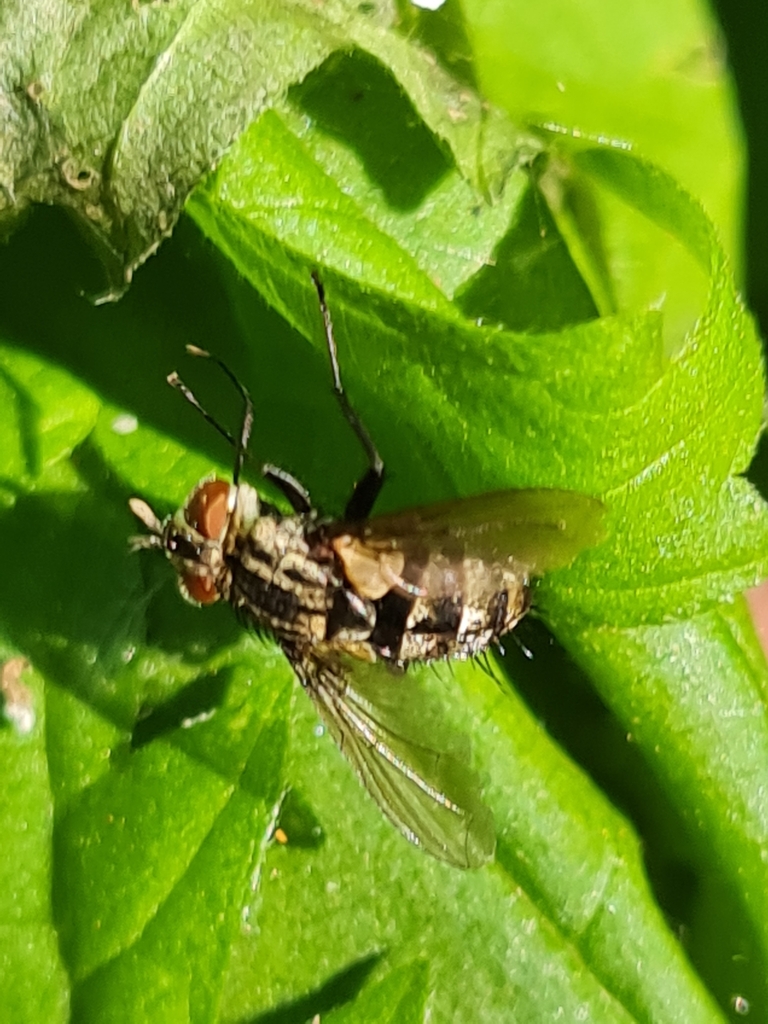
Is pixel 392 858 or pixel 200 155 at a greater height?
pixel 200 155

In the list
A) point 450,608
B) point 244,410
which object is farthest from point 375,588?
point 244,410

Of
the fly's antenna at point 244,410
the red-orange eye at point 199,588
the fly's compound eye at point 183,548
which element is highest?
the fly's antenna at point 244,410

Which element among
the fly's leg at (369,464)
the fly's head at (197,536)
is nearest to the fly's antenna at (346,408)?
the fly's leg at (369,464)

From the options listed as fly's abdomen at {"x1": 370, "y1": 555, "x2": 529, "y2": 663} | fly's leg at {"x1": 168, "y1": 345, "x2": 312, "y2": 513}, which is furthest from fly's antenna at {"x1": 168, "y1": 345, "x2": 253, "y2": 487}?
fly's abdomen at {"x1": 370, "y1": 555, "x2": 529, "y2": 663}

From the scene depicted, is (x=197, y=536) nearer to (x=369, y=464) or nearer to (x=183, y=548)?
(x=183, y=548)

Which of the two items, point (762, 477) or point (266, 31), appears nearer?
point (266, 31)

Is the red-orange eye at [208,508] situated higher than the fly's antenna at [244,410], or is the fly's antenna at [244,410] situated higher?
the fly's antenna at [244,410]

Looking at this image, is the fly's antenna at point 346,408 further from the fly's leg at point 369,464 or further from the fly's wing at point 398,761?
the fly's wing at point 398,761

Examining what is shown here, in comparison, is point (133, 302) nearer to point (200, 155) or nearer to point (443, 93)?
point (200, 155)

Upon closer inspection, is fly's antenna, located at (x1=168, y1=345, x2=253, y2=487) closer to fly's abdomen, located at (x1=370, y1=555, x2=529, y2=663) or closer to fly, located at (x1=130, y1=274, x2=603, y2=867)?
fly, located at (x1=130, y1=274, x2=603, y2=867)

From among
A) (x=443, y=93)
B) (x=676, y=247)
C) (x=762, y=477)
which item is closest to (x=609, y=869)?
(x=762, y=477)
